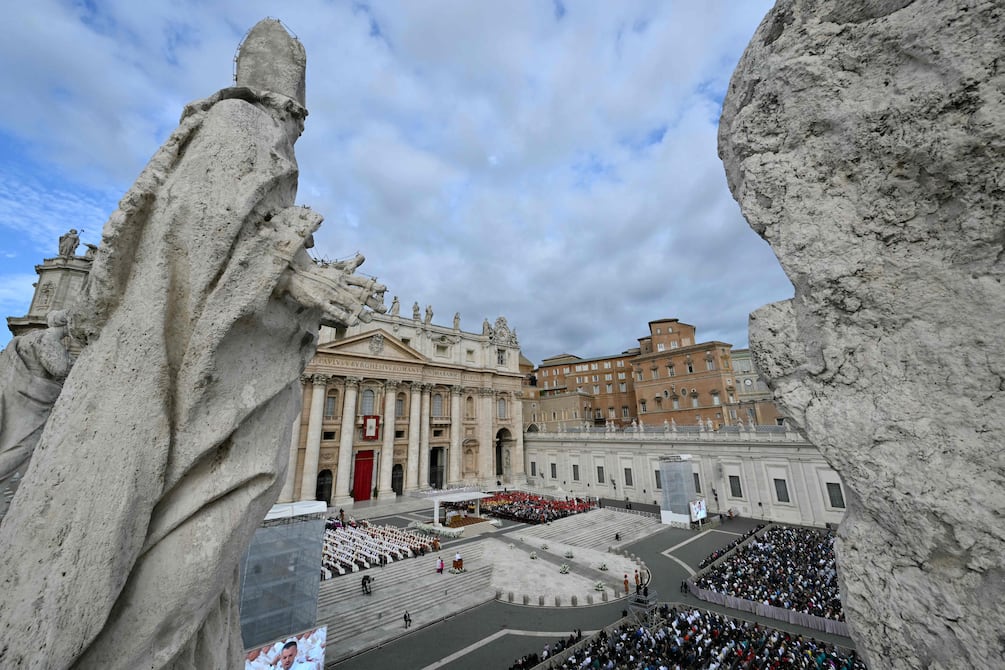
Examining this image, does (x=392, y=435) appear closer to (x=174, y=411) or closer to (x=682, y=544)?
(x=682, y=544)

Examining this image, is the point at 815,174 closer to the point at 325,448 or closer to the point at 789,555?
the point at 789,555

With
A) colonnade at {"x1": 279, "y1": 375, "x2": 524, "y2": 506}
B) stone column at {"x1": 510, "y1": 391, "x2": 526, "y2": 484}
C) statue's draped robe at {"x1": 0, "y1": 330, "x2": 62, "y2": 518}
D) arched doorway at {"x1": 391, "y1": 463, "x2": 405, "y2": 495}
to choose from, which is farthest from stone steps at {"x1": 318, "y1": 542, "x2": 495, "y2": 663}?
stone column at {"x1": 510, "y1": 391, "x2": 526, "y2": 484}

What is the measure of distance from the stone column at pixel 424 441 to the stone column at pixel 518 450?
894 centimetres

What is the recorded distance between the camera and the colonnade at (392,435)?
27984 millimetres

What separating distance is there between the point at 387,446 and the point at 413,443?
7.41ft

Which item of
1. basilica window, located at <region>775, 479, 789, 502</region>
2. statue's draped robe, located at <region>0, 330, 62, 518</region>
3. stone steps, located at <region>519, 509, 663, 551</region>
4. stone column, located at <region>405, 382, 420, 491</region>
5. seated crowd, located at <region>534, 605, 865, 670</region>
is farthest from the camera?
stone column, located at <region>405, 382, 420, 491</region>

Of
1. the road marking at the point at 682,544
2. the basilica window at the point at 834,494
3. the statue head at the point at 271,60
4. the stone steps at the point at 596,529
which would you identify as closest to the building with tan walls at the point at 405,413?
the stone steps at the point at 596,529

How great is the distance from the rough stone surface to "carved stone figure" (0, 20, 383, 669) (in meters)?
2.53

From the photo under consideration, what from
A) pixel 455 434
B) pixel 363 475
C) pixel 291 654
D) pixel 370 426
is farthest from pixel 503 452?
pixel 291 654

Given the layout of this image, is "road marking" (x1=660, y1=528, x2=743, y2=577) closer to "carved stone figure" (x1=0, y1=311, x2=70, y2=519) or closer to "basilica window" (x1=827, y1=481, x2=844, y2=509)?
"basilica window" (x1=827, y1=481, x2=844, y2=509)

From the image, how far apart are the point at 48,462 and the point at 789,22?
453 cm

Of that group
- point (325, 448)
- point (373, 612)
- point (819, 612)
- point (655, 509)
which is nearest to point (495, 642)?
point (373, 612)

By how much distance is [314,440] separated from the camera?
28141 mm

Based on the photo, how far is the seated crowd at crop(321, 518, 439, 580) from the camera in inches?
653
